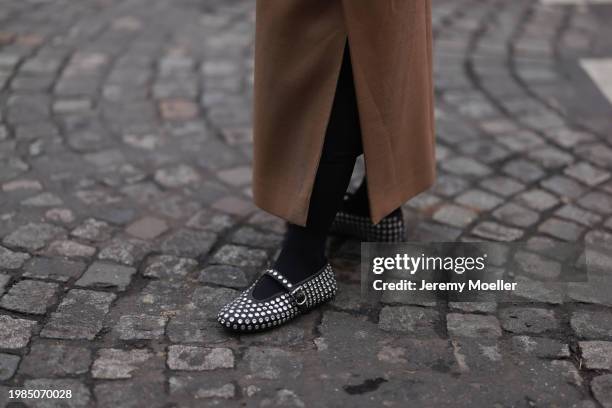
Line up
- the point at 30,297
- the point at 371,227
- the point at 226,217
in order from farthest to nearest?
the point at 226,217 → the point at 371,227 → the point at 30,297

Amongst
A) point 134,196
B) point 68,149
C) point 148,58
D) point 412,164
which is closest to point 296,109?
point 412,164

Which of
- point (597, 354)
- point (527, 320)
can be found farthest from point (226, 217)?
point (597, 354)

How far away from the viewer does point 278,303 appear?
262 cm

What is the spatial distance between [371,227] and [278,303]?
0.56m

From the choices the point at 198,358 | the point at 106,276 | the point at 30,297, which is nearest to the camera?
the point at 198,358

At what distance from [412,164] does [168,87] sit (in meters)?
1.99

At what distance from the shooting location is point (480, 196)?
3420 mm

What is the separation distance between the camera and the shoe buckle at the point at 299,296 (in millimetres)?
2643

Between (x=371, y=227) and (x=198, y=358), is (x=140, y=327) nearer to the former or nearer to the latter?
(x=198, y=358)

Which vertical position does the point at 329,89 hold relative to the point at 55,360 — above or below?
above

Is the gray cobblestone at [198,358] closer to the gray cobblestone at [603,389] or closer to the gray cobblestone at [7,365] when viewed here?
the gray cobblestone at [7,365]

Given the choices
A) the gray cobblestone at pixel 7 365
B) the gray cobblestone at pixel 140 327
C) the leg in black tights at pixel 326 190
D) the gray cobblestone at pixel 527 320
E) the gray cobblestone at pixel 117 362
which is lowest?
the gray cobblestone at pixel 527 320

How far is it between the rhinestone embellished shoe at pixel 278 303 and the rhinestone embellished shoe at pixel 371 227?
32 centimetres

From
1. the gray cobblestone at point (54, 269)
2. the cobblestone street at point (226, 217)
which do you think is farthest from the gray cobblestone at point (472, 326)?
the gray cobblestone at point (54, 269)
